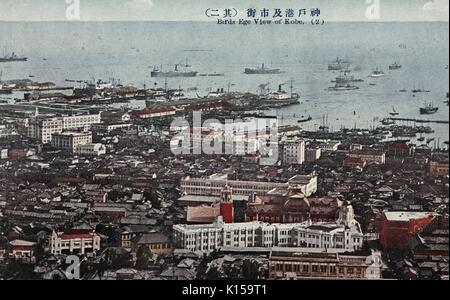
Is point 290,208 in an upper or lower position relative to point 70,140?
lower

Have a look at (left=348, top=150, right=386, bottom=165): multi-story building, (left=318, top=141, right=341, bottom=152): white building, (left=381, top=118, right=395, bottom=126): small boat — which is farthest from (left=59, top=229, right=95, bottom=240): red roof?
(left=381, top=118, right=395, bottom=126): small boat

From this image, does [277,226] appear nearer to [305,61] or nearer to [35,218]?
[305,61]

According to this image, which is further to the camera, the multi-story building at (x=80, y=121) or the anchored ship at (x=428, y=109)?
the multi-story building at (x=80, y=121)

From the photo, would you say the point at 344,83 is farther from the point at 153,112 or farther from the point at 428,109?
the point at 153,112

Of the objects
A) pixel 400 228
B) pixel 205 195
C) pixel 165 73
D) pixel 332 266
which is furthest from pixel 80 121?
pixel 400 228

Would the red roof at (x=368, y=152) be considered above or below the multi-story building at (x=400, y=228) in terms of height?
above

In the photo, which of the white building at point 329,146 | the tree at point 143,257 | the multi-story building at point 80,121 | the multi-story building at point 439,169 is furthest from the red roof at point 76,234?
the multi-story building at point 439,169

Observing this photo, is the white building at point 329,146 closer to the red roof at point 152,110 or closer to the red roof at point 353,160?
the red roof at point 353,160
